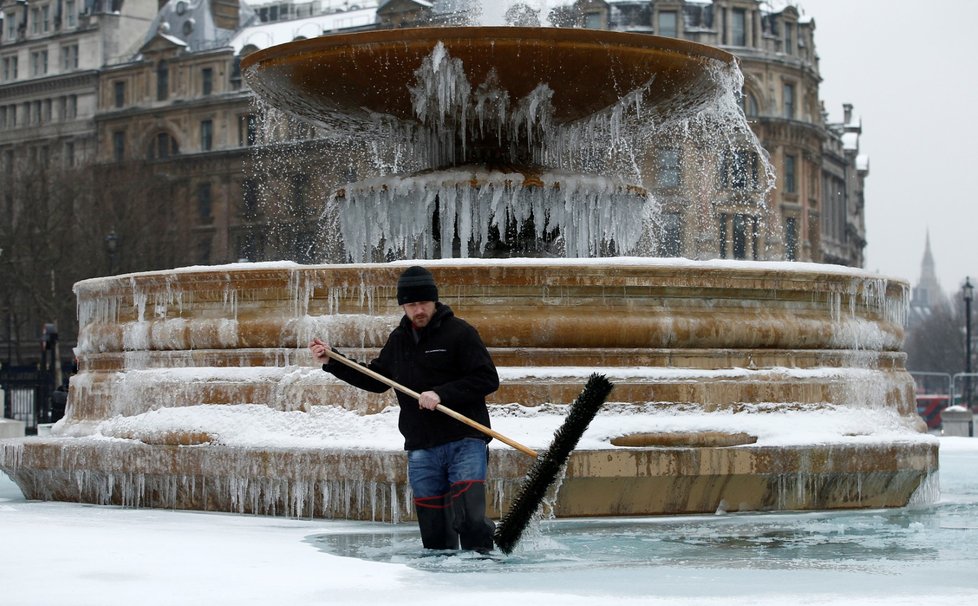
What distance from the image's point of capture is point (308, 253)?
54.2 meters

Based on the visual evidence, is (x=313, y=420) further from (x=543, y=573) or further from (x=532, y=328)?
(x=543, y=573)

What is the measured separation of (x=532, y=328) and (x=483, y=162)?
4656mm

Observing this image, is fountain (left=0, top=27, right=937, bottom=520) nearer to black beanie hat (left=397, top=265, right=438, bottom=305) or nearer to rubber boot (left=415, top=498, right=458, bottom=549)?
rubber boot (left=415, top=498, right=458, bottom=549)

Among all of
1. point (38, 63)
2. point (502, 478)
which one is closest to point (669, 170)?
point (38, 63)

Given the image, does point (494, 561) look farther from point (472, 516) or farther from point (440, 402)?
point (440, 402)

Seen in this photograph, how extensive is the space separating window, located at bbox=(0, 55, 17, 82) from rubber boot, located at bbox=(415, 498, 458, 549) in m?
88.1

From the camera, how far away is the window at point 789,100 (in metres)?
78.0

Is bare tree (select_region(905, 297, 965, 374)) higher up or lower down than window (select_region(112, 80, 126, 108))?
lower down

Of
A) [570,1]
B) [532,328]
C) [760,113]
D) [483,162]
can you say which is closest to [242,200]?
[570,1]

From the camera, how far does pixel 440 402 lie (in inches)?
319

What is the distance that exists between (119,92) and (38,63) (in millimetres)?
7911

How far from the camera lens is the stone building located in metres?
63.9

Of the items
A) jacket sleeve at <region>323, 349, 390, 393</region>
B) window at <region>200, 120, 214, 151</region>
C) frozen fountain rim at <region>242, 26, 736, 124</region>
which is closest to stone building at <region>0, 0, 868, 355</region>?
window at <region>200, 120, 214, 151</region>

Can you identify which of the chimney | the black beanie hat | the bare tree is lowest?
the bare tree
